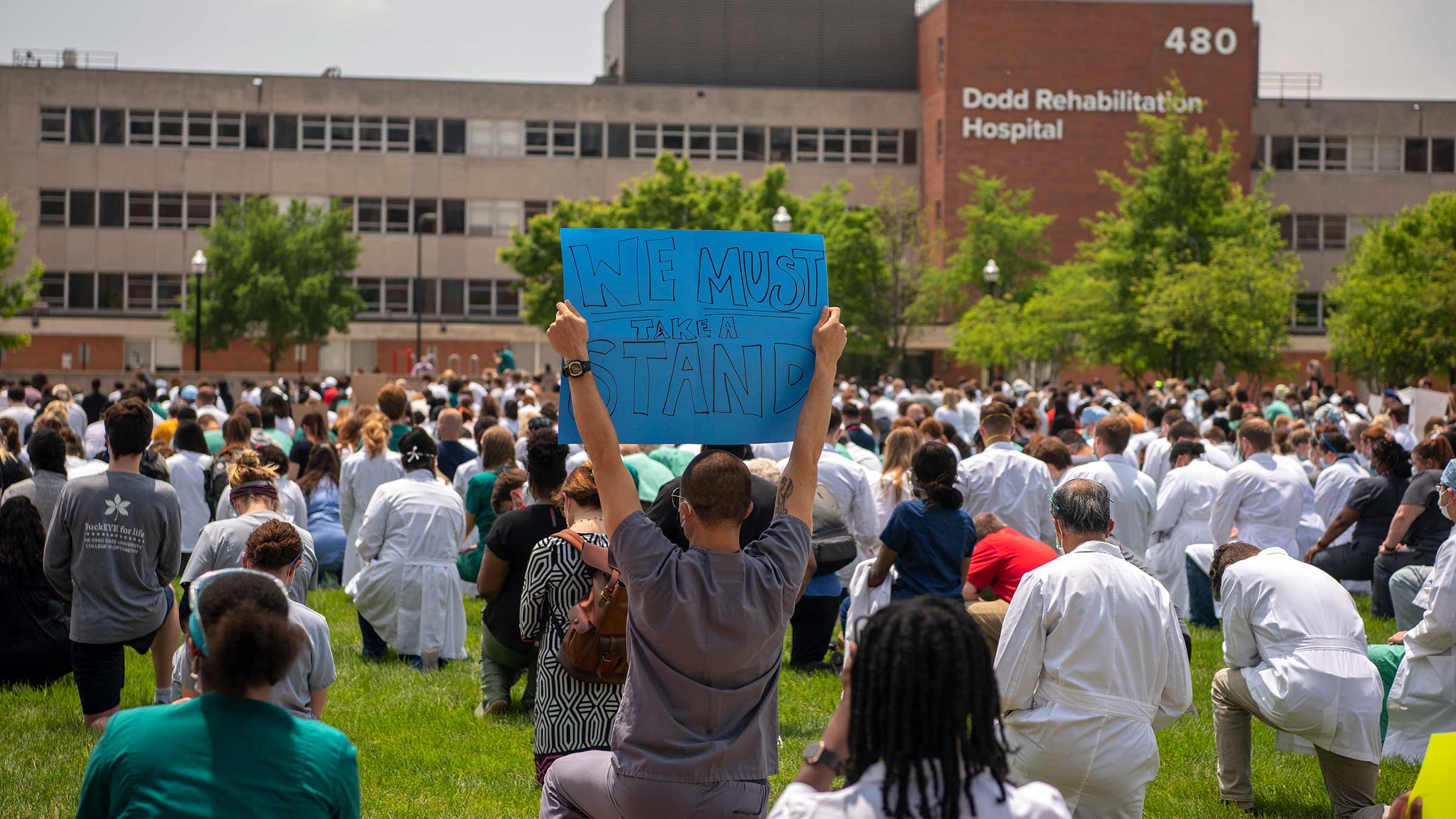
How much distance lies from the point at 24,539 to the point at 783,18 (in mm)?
61432

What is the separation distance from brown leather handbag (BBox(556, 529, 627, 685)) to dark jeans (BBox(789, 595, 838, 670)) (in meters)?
5.29

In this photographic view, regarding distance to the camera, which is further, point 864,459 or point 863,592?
point 864,459

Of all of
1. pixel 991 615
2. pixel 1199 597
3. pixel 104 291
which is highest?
pixel 104 291

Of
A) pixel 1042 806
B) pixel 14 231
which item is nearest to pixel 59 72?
pixel 14 231

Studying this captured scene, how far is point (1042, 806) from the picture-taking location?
9.80 ft

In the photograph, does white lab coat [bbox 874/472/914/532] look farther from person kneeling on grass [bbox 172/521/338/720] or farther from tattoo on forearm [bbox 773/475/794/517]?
tattoo on forearm [bbox 773/475/794/517]

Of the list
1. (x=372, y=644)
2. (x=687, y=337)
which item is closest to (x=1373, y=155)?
(x=372, y=644)

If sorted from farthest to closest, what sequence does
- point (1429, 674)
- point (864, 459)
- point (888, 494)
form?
1. point (864, 459)
2. point (888, 494)
3. point (1429, 674)

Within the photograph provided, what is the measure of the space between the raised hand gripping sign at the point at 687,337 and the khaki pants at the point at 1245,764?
3.77 meters

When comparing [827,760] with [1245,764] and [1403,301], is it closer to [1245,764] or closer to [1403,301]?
[1245,764]

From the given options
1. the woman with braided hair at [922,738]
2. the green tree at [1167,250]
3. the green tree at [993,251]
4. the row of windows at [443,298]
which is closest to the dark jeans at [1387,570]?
the woman with braided hair at [922,738]

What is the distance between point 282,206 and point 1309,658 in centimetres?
6136

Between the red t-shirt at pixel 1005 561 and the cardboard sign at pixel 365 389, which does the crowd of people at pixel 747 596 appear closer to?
the red t-shirt at pixel 1005 561

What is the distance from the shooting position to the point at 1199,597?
12.8 meters
